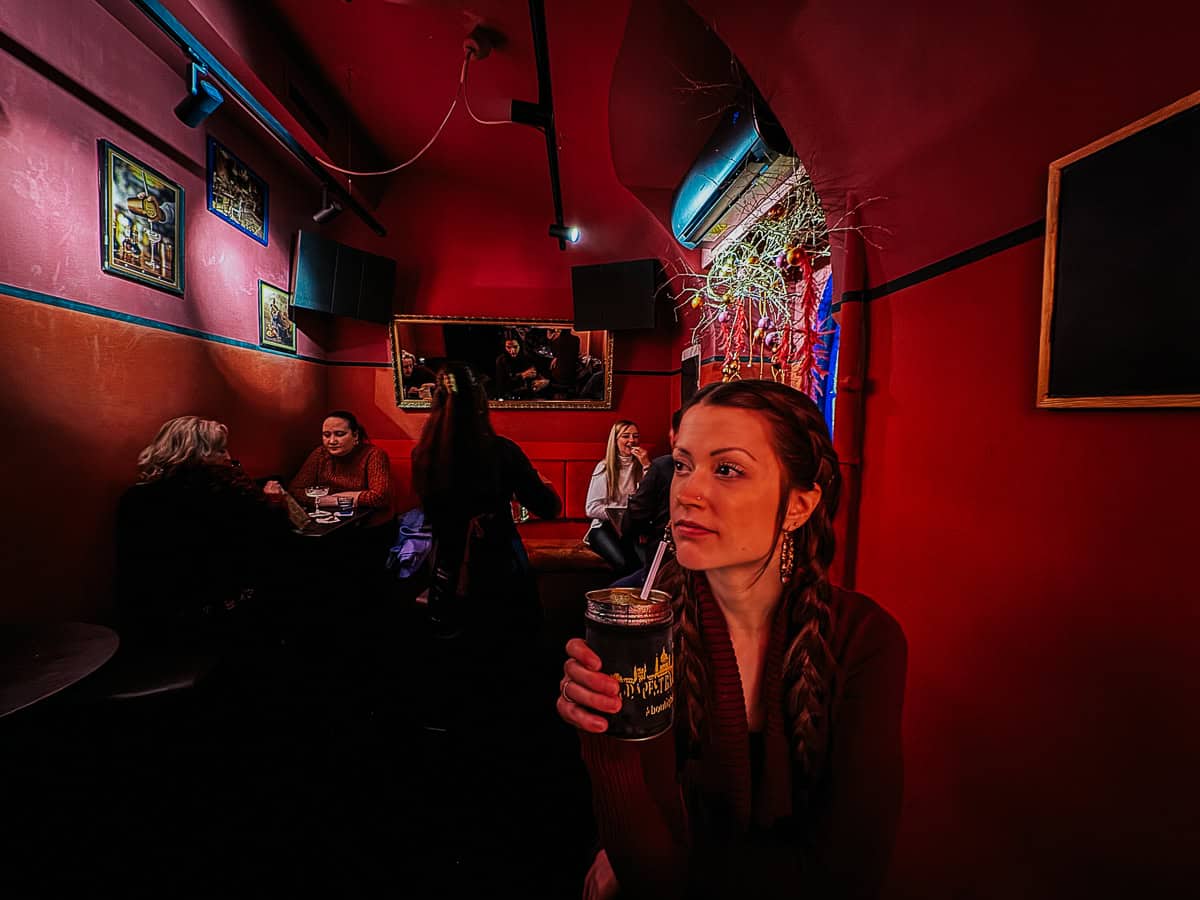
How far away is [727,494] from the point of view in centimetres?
98

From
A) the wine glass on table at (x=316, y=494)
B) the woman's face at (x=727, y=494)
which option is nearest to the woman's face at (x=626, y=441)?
the wine glass on table at (x=316, y=494)

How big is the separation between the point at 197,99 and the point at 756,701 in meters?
3.91

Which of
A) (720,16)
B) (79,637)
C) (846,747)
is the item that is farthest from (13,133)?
(846,747)

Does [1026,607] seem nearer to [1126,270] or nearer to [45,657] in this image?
[1126,270]

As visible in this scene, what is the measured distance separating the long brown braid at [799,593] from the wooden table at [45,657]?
5.09 feet

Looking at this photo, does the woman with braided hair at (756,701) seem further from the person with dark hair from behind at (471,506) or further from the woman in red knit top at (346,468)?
the woman in red knit top at (346,468)

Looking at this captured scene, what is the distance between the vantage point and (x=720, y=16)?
227 cm

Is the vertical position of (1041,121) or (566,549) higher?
(1041,121)

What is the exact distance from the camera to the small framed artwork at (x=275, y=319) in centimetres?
412

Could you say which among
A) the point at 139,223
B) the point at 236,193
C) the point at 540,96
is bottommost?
the point at 139,223

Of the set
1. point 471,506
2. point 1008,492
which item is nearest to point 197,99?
point 471,506

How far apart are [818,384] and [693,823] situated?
2.29 m

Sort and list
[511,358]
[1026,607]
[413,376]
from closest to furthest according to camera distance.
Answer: [1026,607]
[413,376]
[511,358]

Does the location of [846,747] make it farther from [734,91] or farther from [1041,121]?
[734,91]
